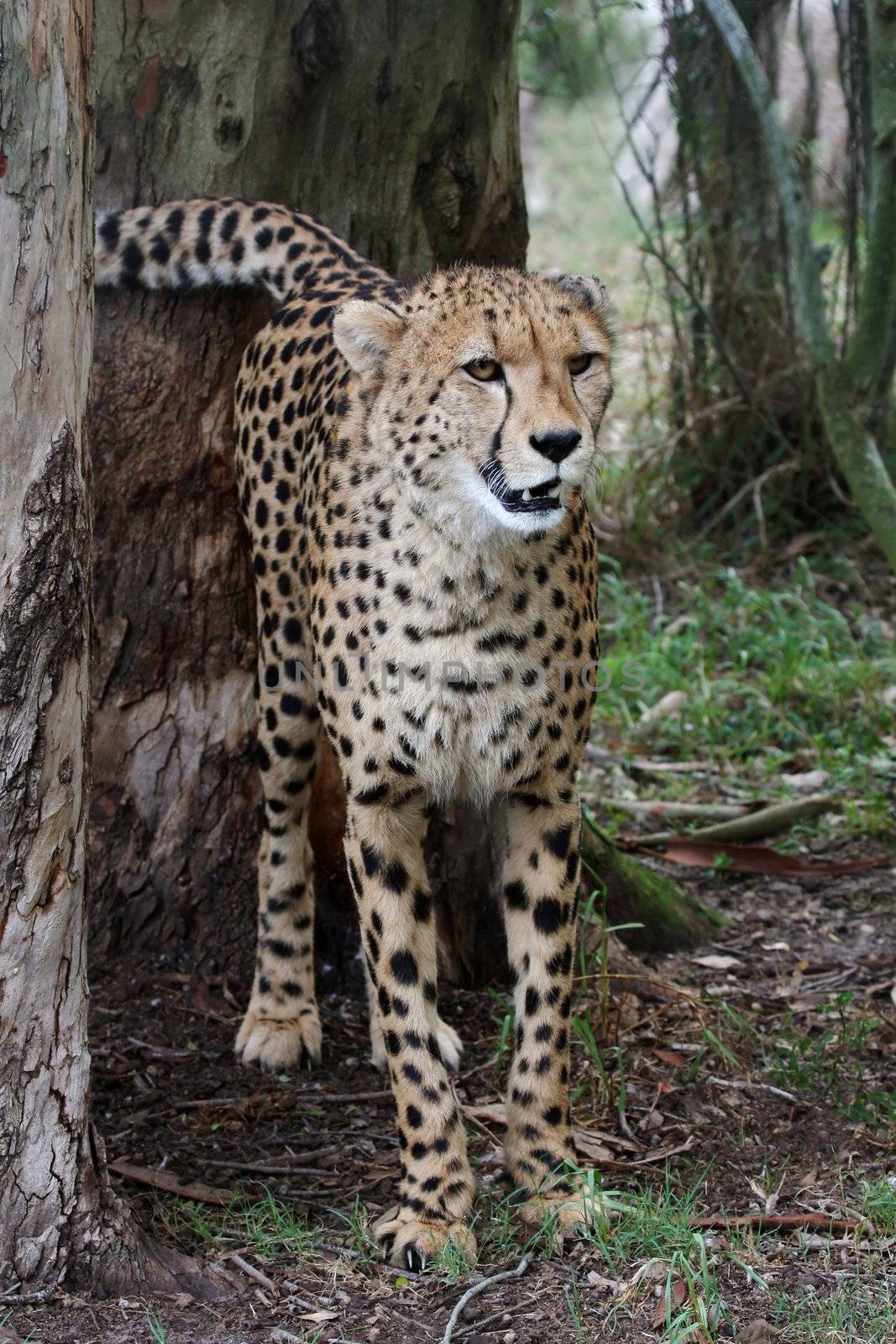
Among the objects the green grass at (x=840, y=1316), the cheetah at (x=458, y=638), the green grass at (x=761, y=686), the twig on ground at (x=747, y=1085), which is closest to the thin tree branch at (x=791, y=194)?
the green grass at (x=761, y=686)

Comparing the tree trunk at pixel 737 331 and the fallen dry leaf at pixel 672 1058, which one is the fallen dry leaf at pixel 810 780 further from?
the tree trunk at pixel 737 331

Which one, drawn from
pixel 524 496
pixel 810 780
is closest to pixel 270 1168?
pixel 524 496

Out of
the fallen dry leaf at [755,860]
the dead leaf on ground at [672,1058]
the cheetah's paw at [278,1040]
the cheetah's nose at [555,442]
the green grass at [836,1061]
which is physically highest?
the cheetah's nose at [555,442]

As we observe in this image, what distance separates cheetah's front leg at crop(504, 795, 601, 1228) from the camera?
3.17 metres

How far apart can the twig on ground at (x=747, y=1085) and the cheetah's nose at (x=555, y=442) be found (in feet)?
5.24

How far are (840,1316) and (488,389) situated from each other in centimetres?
172

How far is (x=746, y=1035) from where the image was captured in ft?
12.7

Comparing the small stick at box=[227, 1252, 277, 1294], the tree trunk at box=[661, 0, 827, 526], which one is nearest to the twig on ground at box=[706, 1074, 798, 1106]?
the small stick at box=[227, 1252, 277, 1294]

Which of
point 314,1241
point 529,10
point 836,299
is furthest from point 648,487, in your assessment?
point 314,1241

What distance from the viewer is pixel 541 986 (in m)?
3.24

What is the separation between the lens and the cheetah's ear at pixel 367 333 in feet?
10.3

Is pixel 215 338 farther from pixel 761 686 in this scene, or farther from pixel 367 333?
pixel 761 686

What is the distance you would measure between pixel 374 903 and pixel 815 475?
165 inches

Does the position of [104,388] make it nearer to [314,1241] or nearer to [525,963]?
[525,963]
